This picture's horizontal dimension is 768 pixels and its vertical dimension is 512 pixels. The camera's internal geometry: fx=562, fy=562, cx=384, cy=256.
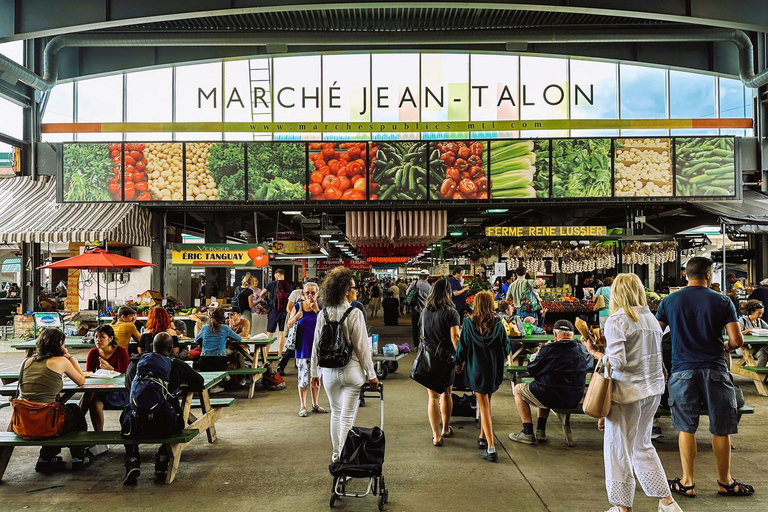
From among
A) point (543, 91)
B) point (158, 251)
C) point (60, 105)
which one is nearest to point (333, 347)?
point (158, 251)

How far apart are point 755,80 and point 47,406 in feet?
55.2

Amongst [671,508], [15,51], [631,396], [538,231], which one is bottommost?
[671,508]

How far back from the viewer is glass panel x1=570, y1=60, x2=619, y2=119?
15969mm

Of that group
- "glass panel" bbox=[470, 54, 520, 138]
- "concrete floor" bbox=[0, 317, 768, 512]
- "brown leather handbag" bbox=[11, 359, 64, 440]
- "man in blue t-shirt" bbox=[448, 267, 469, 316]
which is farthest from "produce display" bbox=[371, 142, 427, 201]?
"brown leather handbag" bbox=[11, 359, 64, 440]

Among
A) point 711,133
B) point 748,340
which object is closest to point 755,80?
point 711,133

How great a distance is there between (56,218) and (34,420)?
Answer: 11100mm

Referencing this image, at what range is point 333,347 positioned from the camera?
479 centimetres

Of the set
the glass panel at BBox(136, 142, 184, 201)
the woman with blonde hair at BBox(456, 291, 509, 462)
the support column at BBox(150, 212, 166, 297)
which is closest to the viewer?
the woman with blonde hair at BBox(456, 291, 509, 462)

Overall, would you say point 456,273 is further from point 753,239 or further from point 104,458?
point 753,239

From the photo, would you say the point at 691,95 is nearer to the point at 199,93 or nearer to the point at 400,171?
the point at 400,171

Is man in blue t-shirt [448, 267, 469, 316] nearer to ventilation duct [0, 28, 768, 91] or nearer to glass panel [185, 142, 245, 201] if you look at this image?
glass panel [185, 142, 245, 201]

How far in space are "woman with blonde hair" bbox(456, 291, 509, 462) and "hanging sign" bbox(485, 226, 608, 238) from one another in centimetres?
831

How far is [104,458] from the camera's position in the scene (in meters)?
5.75

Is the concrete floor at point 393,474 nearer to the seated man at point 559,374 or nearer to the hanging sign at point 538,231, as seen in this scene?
the seated man at point 559,374
